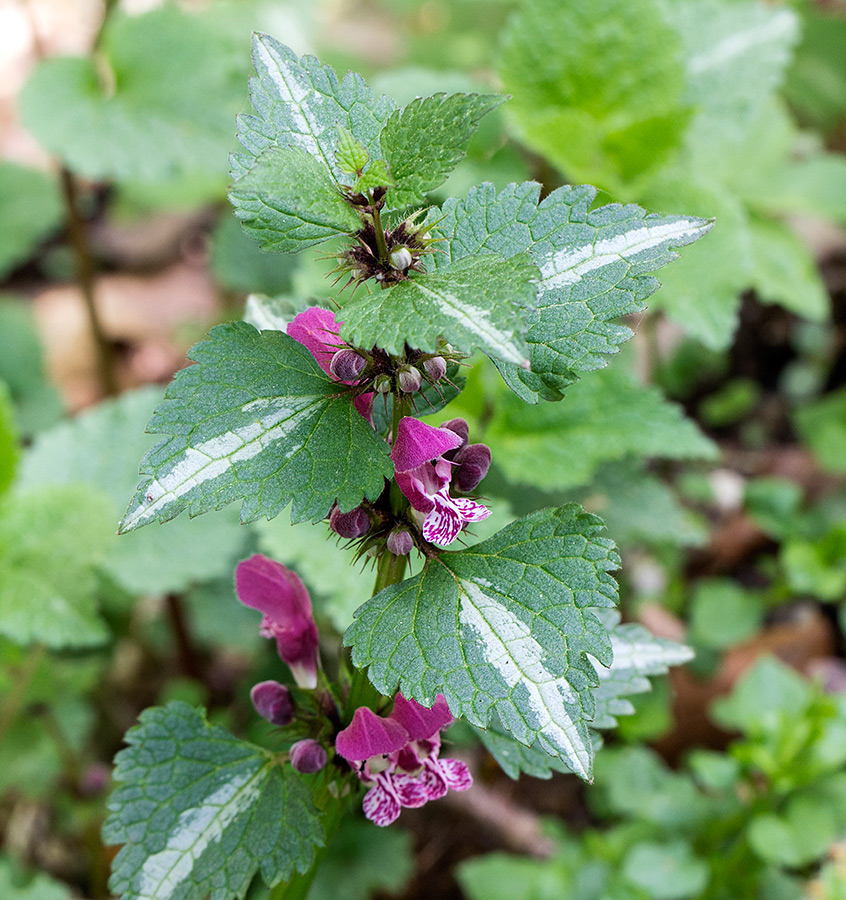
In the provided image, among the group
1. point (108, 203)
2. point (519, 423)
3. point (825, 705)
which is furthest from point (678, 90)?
point (108, 203)

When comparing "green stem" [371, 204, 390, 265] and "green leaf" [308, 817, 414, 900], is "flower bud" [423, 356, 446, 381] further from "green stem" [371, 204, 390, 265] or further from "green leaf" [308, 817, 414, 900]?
"green leaf" [308, 817, 414, 900]

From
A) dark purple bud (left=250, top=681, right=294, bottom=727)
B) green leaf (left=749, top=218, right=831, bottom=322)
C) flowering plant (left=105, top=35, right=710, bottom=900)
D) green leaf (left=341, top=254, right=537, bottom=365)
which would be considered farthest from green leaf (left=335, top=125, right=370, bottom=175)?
green leaf (left=749, top=218, right=831, bottom=322)

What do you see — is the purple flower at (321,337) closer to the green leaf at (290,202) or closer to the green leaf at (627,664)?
the green leaf at (290,202)

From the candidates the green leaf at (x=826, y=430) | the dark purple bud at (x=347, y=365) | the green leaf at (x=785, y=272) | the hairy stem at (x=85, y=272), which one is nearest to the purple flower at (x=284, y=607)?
the dark purple bud at (x=347, y=365)

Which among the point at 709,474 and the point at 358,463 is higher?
the point at 358,463

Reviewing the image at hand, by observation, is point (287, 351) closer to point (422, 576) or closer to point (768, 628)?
point (422, 576)
